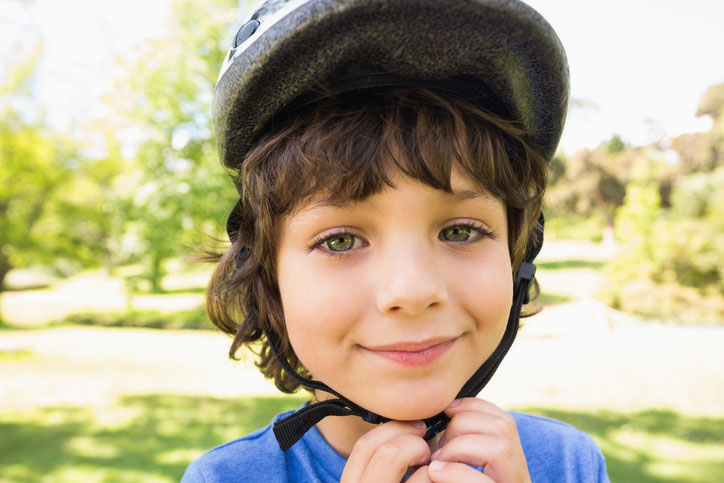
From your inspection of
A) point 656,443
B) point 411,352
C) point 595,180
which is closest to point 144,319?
point 656,443

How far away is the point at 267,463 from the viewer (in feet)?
5.18

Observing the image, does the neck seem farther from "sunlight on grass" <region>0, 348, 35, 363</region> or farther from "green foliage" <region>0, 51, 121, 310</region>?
"green foliage" <region>0, 51, 121, 310</region>

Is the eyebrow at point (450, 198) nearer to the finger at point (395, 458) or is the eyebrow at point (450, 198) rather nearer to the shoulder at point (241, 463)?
the finger at point (395, 458)

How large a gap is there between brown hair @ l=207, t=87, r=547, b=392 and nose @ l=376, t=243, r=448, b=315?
0.56 ft

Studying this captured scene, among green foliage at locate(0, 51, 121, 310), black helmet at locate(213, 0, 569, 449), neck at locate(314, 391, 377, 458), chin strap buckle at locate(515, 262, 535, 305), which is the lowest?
neck at locate(314, 391, 377, 458)

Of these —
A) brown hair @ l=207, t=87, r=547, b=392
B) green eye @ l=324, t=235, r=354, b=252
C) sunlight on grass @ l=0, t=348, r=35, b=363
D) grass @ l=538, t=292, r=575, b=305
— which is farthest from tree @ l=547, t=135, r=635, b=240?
green eye @ l=324, t=235, r=354, b=252

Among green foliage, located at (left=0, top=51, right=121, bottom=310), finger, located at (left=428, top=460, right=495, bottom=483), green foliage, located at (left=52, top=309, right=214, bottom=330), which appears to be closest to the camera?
finger, located at (left=428, top=460, right=495, bottom=483)

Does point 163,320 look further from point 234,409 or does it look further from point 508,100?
point 508,100

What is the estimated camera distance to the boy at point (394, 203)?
125cm

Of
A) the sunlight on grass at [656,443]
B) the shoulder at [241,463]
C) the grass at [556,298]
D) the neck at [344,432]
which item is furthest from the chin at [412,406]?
the grass at [556,298]

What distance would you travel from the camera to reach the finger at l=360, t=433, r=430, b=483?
1.21m

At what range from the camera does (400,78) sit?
54.2 inches

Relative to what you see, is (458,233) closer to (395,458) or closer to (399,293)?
(399,293)

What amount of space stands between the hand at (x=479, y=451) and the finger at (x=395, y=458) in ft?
0.14
